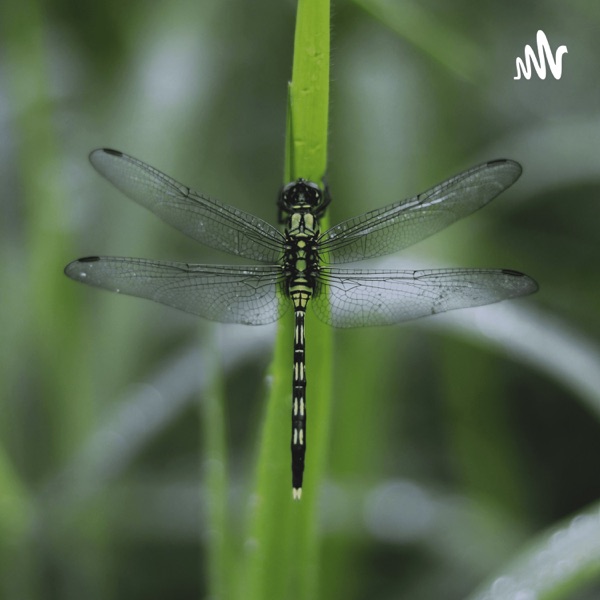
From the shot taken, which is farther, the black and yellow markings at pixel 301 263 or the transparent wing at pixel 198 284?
the transparent wing at pixel 198 284

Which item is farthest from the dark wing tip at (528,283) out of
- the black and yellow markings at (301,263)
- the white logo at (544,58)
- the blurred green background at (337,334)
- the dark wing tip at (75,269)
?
the white logo at (544,58)

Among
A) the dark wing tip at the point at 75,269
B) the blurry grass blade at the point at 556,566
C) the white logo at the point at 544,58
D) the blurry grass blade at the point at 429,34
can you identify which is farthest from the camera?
the white logo at the point at 544,58

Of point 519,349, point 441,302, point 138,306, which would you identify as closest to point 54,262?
point 138,306

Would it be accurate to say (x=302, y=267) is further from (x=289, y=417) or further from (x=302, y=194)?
(x=289, y=417)

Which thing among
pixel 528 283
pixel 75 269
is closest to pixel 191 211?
pixel 75 269

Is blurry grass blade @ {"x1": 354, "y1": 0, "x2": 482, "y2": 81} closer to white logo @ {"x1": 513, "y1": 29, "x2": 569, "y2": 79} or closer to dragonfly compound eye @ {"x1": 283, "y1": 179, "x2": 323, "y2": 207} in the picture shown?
white logo @ {"x1": 513, "y1": 29, "x2": 569, "y2": 79}

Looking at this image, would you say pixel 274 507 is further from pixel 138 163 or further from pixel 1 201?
pixel 1 201

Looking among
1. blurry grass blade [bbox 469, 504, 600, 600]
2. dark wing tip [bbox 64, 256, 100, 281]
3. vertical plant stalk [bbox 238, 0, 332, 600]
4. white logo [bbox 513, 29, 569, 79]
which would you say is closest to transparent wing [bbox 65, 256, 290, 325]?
dark wing tip [bbox 64, 256, 100, 281]

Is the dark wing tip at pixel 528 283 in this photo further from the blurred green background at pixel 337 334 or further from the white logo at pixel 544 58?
the white logo at pixel 544 58
